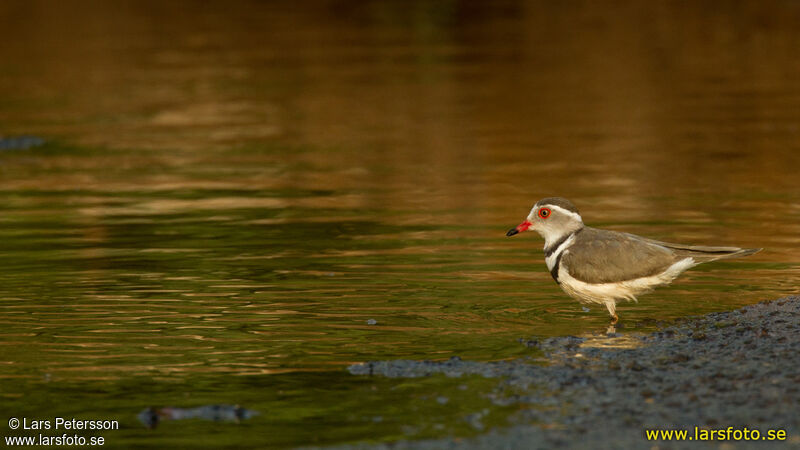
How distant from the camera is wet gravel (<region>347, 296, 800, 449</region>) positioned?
757cm

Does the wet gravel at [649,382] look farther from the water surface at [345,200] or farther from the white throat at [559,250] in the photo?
the white throat at [559,250]

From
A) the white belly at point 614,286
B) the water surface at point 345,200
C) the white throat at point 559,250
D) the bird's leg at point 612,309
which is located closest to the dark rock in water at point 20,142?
the water surface at point 345,200

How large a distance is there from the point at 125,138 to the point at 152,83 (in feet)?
23.3

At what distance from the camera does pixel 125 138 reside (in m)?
Answer: 22.7

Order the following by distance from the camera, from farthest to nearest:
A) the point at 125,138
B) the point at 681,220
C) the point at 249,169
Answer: the point at 125,138 → the point at 249,169 → the point at 681,220

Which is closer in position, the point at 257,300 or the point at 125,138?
the point at 257,300

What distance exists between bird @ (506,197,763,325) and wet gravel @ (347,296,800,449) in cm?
47

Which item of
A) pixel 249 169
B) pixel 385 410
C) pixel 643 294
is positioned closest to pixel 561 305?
pixel 643 294

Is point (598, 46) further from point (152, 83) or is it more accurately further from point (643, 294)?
point (643, 294)

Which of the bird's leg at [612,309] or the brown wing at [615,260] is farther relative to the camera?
the bird's leg at [612,309]

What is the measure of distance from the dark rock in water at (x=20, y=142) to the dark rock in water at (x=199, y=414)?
14.3m

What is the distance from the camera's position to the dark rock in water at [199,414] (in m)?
8.38

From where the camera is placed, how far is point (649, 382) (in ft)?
28.0

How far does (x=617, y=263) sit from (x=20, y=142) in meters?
14.2
